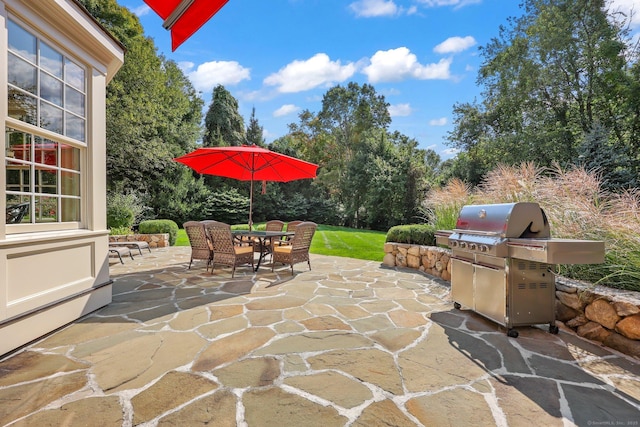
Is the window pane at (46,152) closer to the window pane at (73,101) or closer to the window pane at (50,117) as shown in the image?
the window pane at (50,117)

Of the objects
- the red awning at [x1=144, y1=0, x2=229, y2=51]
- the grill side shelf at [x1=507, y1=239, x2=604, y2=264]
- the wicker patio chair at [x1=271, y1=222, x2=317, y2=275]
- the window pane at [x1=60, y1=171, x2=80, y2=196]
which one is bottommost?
the wicker patio chair at [x1=271, y1=222, x2=317, y2=275]

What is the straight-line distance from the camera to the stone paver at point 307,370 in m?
1.89

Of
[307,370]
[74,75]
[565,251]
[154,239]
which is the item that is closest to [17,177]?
[74,75]

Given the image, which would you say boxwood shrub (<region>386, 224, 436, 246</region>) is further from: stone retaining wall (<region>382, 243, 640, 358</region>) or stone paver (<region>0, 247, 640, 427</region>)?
stone retaining wall (<region>382, 243, 640, 358</region>)

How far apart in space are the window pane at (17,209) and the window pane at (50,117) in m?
0.84

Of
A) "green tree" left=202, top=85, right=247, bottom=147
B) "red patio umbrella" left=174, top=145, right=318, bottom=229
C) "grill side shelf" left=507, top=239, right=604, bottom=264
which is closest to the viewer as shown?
"grill side shelf" left=507, top=239, right=604, bottom=264

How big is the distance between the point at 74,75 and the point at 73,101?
1.03 ft

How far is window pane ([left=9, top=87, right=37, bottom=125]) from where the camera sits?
9.39ft

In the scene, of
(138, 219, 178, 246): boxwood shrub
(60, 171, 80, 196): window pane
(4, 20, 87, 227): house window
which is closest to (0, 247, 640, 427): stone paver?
(4, 20, 87, 227): house window

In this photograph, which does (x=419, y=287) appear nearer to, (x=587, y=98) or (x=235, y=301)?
(x=235, y=301)

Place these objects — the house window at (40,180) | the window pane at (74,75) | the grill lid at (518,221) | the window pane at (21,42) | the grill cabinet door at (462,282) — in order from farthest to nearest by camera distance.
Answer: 1. the grill cabinet door at (462,282)
2. the window pane at (74,75)
3. the grill lid at (518,221)
4. the house window at (40,180)
5. the window pane at (21,42)

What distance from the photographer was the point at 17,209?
116 inches

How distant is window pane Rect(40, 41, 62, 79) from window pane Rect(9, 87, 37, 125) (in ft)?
1.34

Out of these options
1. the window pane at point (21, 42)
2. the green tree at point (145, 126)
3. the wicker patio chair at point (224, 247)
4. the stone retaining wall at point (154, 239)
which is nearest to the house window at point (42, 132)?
the window pane at point (21, 42)
